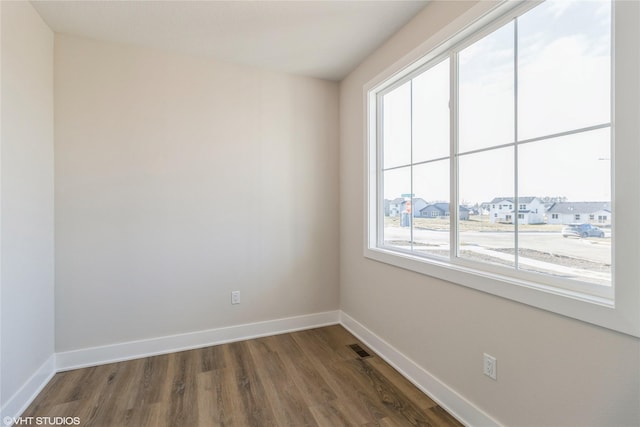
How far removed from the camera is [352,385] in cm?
194

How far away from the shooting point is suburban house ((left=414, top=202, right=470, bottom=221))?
5.69 feet

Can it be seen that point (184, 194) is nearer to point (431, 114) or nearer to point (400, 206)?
point (400, 206)

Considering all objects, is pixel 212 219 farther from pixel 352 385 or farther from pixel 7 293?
pixel 352 385

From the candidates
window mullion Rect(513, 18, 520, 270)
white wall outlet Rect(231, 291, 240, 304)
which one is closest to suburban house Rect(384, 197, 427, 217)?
window mullion Rect(513, 18, 520, 270)

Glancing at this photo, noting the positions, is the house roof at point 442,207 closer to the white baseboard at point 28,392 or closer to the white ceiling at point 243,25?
the white ceiling at point 243,25

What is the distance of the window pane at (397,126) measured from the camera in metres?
2.22

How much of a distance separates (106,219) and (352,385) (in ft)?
7.17

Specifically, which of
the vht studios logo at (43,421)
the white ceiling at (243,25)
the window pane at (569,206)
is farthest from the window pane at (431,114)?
the vht studios logo at (43,421)

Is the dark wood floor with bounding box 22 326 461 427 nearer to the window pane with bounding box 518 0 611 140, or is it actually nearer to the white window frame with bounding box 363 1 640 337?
the white window frame with bounding box 363 1 640 337

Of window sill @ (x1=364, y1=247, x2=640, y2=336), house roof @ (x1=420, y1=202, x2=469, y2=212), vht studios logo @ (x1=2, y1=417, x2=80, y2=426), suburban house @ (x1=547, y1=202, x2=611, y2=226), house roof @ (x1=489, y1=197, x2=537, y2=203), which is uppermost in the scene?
house roof @ (x1=489, y1=197, x2=537, y2=203)

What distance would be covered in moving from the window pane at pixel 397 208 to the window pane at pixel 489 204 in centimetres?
50

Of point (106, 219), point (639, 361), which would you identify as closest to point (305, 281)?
point (106, 219)

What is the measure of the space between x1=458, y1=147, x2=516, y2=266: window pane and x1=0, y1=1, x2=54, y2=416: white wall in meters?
2.59

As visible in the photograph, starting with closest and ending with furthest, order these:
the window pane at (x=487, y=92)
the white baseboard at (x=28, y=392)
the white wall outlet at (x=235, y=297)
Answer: the window pane at (x=487, y=92)
the white baseboard at (x=28, y=392)
the white wall outlet at (x=235, y=297)
